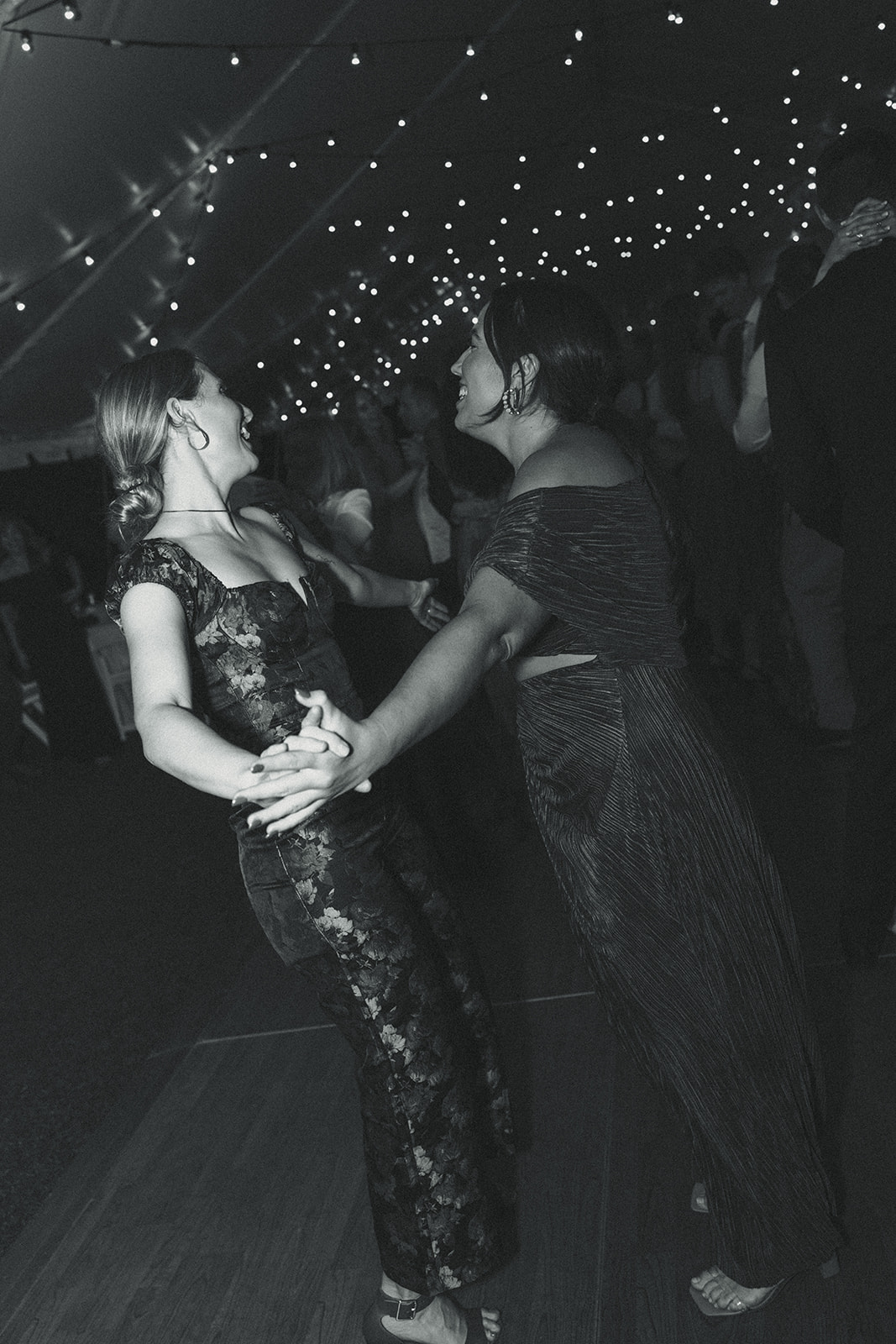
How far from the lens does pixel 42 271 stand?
6.23 m

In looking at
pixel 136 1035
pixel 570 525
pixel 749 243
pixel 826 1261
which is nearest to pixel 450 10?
pixel 136 1035

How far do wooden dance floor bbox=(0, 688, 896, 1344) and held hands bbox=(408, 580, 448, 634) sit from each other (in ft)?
3.47

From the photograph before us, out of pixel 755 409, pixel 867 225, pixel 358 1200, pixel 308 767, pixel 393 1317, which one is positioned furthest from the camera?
pixel 755 409

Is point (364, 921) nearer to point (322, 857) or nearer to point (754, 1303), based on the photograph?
point (322, 857)

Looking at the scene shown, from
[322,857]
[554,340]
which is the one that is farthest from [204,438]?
[322,857]

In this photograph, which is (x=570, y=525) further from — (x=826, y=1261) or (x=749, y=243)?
(x=749, y=243)

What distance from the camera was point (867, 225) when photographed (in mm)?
2207

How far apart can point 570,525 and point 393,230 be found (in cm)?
967

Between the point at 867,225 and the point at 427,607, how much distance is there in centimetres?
110

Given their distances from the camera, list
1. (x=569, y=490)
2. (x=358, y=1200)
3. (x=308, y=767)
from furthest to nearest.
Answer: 1. (x=358, y=1200)
2. (x=569, y=490)
3. (x=308, y=767)

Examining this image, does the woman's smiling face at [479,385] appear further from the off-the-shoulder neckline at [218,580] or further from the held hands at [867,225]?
the held hands at [867,225]

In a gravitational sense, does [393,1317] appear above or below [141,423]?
below

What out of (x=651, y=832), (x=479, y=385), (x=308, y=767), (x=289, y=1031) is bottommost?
(x=289, y=1031)

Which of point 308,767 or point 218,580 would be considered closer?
point 308,767
